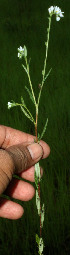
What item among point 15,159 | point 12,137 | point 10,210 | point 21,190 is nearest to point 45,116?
point 12,137

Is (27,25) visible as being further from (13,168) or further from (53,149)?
(13,168)

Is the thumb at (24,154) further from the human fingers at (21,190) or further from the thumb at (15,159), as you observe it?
the human fingers at (21,190)

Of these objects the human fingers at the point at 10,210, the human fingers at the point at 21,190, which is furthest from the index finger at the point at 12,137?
the human fingers at the point at 10,210

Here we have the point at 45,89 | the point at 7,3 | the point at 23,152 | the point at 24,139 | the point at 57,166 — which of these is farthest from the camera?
the point at 7,3

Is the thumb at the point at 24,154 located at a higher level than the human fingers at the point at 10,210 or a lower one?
higher

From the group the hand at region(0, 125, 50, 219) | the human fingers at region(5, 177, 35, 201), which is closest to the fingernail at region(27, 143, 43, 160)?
the hand at region(0, 125, 50, 219)

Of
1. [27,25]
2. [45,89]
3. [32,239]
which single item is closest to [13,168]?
[32,239]
